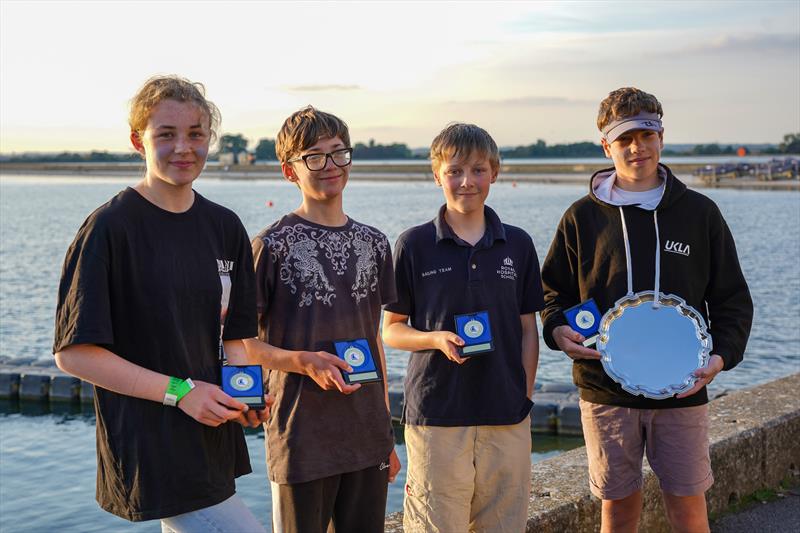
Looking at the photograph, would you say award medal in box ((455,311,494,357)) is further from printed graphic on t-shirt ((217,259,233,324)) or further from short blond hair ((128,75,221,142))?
short blond hair ((128,75,221,142))

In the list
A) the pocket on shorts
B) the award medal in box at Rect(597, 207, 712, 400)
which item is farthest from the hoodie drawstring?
the pocket on shorts

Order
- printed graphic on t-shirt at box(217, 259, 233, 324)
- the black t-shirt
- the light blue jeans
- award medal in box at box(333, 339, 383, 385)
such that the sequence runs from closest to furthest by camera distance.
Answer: the black t-shirt → the light blue jeans → printed graphic on t-shirt at box(217, 259, 233, 324) → award medal in box at box(333, 339, 383, 385)

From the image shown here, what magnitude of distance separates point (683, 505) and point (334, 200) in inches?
72.3

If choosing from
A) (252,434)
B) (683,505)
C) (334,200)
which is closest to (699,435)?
(683,505)

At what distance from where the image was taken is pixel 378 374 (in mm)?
3100

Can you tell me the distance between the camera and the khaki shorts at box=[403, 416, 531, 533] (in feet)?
11.3

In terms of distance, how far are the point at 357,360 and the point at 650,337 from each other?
130 centimetres

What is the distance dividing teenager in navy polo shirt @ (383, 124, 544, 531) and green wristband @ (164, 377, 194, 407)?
1.12m

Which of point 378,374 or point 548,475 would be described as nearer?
point 378,374

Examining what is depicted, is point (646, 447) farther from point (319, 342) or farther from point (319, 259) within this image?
point (319, 259)

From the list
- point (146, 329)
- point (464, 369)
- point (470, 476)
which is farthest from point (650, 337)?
point (146, 329)

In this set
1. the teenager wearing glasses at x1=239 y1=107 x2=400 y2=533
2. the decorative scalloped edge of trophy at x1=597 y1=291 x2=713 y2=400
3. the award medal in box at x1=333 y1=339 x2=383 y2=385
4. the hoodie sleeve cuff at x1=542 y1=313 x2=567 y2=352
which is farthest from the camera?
the hoodie sleeve cuff at x1=542 y1=313 x2=567 y2=352

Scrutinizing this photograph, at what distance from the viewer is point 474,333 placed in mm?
3240

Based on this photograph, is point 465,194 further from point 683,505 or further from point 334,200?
point 683,505
